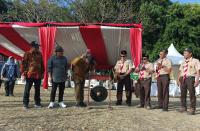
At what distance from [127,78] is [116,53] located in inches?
36.9

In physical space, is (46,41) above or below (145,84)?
above

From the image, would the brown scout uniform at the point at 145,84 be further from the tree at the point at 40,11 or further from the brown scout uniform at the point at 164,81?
the tree at the point at 40,11

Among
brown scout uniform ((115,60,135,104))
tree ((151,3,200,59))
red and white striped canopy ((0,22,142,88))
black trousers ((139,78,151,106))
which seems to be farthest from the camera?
tree ((151,3,200,59))

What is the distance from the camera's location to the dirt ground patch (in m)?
10.5

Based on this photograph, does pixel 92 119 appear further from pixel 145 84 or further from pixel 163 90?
pixel 145 84

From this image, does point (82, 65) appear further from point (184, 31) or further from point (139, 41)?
point (184, 31)

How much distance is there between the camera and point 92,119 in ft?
38.2

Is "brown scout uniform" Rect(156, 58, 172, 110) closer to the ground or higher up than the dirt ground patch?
higher up

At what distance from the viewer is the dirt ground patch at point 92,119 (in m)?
10.5

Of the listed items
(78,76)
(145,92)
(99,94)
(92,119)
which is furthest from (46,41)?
(92,119)

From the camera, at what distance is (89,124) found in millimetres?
10961

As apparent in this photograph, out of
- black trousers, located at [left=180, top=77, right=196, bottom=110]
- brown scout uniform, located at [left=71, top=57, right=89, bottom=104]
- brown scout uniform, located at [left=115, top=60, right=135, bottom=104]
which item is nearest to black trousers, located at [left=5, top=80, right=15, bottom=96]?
brown scout uniform, located at [left=115, top=60, right=135, bottom=104]

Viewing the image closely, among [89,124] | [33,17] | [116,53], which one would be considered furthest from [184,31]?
[89,124]

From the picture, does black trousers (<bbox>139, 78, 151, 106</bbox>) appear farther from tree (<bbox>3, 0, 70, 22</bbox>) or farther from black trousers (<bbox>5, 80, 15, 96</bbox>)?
tree (<bbox>3, 0, 70, 22</bbox>)
